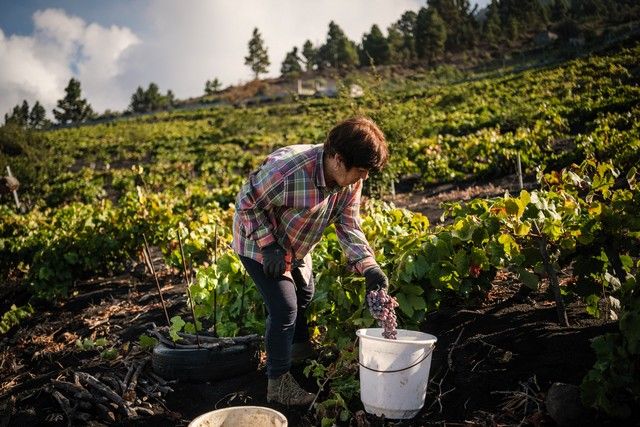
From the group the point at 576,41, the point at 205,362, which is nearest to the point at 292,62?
the point at 576,41

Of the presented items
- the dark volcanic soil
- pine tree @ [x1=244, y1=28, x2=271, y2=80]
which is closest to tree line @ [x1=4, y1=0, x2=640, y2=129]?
pine tree @ [x1=244, y1=28, x2=271, y2=80]

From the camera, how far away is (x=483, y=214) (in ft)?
9.05

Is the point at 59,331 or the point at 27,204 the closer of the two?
the point at 59,331

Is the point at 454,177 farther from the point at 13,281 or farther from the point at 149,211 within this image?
the point at 13,281

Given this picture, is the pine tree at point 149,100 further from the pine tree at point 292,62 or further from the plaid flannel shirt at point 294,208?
the plaid flannel shirt at point 294,208

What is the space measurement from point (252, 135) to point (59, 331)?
85.5 feet

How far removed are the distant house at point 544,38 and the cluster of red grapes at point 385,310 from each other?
5280cm

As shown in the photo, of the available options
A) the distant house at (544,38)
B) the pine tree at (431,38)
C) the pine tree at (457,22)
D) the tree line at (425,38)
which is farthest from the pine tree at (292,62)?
the distant house at (544,38)

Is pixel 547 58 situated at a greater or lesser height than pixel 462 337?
greater

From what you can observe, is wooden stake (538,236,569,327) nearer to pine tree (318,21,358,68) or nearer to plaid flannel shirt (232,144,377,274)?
plaid flannel shirt (232,144,377,274)

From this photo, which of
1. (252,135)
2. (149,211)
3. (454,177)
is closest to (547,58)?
(252,135)

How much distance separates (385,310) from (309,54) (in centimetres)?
7537

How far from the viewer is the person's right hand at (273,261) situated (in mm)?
2357

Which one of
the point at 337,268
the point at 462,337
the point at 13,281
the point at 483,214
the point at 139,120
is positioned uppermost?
the point at 139,120
